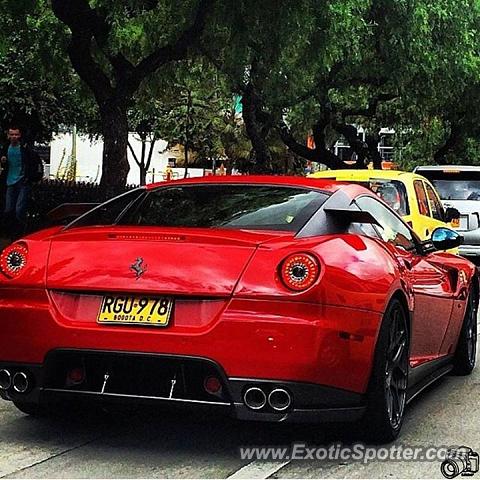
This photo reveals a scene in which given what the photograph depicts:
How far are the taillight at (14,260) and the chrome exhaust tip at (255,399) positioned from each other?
4.38 ft

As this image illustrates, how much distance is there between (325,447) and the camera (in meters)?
5.05

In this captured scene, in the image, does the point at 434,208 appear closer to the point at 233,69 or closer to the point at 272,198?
the point at 233,69

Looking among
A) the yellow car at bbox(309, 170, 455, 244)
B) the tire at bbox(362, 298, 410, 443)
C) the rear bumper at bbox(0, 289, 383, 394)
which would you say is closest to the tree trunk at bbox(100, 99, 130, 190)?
the yellow car at bbox(309, 170, 455, 244)

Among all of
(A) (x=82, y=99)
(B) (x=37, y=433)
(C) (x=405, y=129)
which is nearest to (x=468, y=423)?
(B) (x=37, y=433)

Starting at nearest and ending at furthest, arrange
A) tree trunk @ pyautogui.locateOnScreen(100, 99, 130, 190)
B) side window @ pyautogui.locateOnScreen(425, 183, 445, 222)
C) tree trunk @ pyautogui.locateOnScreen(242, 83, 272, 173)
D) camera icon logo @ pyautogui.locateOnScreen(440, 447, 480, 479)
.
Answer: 1. camera icon logo @ pyautogui.locateOnScreen(440, 447, 480, 479)
2. side window @ pyautogui.locateOnScreen(425, 183, 445, 222)
3. tree trunk @ pyautogui.locateOnScreen(100, 99, 130, 190)
4. tree trunk @ pyautogui.locateOnScreen(242, 83, 272, 173)

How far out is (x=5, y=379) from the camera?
4.84m

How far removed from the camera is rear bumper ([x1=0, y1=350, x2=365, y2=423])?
4480 millimetres

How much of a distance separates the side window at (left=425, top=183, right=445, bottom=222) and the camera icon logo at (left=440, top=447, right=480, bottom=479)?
7217 millimetres

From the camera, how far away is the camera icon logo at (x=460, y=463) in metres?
4.70

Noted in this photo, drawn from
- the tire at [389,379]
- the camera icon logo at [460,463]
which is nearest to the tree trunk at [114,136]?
the tire at [389,379]

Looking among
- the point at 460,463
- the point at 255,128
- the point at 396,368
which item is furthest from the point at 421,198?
the point at 255,128

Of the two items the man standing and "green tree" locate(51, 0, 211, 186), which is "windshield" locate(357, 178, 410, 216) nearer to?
"green tree" locate(51, 0, 211, 186)

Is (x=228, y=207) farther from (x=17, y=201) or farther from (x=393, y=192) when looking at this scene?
(x=17, y=201)

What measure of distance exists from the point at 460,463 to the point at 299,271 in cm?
132
